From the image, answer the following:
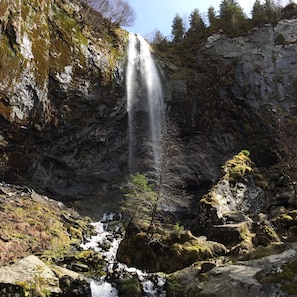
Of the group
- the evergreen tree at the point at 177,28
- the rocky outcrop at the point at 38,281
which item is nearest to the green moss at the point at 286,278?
the rocky outcrop at the point at 38,281

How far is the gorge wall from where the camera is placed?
20.0m

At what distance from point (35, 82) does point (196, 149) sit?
14033mm

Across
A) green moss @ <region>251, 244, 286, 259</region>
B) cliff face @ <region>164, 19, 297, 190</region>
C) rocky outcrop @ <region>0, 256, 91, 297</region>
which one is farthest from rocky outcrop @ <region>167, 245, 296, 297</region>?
cliff face @ <region>164, 19, 297, 190</region>

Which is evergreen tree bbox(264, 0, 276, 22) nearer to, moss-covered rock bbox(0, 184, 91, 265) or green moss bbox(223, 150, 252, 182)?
green moss bbox(223, 150, 252, 182)

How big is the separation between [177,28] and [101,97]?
2899cm

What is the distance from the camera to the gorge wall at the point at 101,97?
20047mm

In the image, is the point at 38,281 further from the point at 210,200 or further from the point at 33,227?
the point at 210,200

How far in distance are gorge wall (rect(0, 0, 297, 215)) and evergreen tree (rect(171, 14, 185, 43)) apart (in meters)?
13.8

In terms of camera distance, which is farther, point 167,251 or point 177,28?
point 177,28

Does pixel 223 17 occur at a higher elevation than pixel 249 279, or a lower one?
higher

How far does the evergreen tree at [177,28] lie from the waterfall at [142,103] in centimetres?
1983

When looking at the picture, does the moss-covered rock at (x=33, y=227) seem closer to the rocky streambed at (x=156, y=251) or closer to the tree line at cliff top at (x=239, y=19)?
the rocky streambed at (x=156, y=251)

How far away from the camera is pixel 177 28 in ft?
160

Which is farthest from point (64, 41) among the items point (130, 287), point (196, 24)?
point (196, 24)
